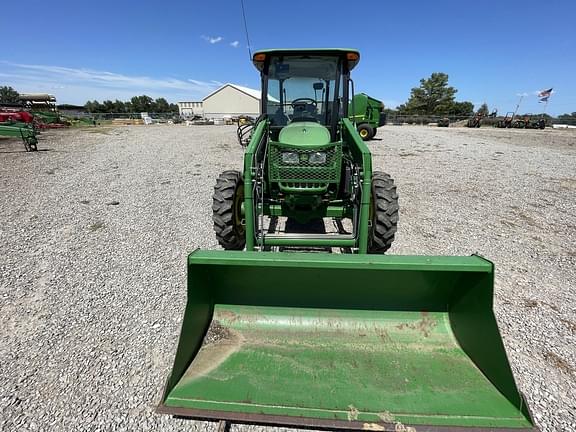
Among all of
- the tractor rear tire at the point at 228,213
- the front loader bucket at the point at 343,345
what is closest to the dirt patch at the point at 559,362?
the front loader bucket at the point at 343,345

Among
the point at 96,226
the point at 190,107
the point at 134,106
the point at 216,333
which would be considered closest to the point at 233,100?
the point at 190,107

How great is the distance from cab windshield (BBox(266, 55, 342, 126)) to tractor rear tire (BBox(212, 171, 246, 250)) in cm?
138

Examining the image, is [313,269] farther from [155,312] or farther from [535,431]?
[155,312]

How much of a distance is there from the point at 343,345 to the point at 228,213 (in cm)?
198

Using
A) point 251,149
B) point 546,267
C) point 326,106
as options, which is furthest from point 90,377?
point 546,267

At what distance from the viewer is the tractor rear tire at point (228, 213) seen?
346 cm

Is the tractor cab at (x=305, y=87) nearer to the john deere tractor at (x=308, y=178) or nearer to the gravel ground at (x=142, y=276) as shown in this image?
the john deere tractor at (x=308, y=178)

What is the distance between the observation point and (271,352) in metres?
2.07

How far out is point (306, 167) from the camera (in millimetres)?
3344

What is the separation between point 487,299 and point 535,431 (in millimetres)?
701

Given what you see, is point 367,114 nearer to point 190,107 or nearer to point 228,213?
point 228,213

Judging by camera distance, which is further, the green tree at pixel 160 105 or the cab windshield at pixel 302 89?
the green tree at pixel 160 105

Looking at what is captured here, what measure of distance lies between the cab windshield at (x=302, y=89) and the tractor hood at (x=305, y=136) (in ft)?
2.51

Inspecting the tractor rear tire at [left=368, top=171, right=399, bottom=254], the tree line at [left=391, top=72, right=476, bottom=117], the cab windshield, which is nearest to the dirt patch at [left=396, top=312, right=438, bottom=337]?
the tractor rear tire at [left=368, top=171, right=399, bottom=254]
